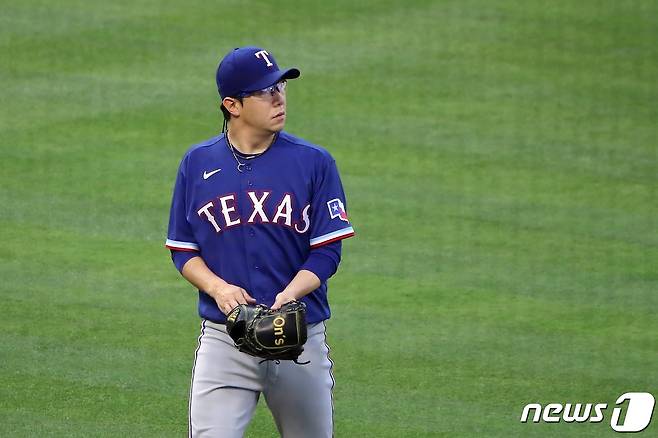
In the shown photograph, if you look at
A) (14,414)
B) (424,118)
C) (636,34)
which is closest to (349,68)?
(424,118)

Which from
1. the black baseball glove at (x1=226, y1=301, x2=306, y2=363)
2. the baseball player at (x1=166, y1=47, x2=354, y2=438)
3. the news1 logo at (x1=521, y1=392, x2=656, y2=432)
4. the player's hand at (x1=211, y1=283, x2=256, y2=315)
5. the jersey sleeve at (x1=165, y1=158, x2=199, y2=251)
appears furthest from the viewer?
the news1 logo at (x1=521, y1=392, x2=656, y2=432)

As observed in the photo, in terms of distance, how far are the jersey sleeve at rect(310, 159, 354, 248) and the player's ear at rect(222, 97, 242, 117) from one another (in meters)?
0.38

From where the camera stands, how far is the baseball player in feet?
16.7

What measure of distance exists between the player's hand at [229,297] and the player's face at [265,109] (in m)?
0.61

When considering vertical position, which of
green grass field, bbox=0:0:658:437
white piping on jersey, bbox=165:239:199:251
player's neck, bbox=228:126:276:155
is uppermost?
player's neck, bbox=228:126:276:155

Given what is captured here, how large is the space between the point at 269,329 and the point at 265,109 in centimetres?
85

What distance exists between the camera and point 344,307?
27.7ft

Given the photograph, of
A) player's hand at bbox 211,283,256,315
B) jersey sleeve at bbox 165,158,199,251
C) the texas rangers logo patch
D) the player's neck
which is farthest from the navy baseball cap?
player's hand at bbox 211,283,256,315

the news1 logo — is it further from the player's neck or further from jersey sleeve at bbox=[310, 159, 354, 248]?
the player's neck

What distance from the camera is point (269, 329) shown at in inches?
191

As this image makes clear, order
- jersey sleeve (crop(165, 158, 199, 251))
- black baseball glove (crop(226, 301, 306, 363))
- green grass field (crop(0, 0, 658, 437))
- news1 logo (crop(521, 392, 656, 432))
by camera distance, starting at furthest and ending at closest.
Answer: green grass field (crop(0, 0, 658, 437)) → news1 logo (crop(521, 392, 656, 432)) → jersey sleeve (crop(165, 158, 199, 251)) → black baseball glove (crop(226, 301, 306, 363))

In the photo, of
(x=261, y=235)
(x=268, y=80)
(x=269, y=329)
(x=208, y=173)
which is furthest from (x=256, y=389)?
(x=268, y=80)

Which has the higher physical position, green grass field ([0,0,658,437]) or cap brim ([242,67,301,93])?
cap brim ([242,67,301,93])

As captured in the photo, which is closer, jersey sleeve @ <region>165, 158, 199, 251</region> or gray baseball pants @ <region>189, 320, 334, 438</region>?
gray baseball pants @ <region>189, 320, 334, 438</region>
